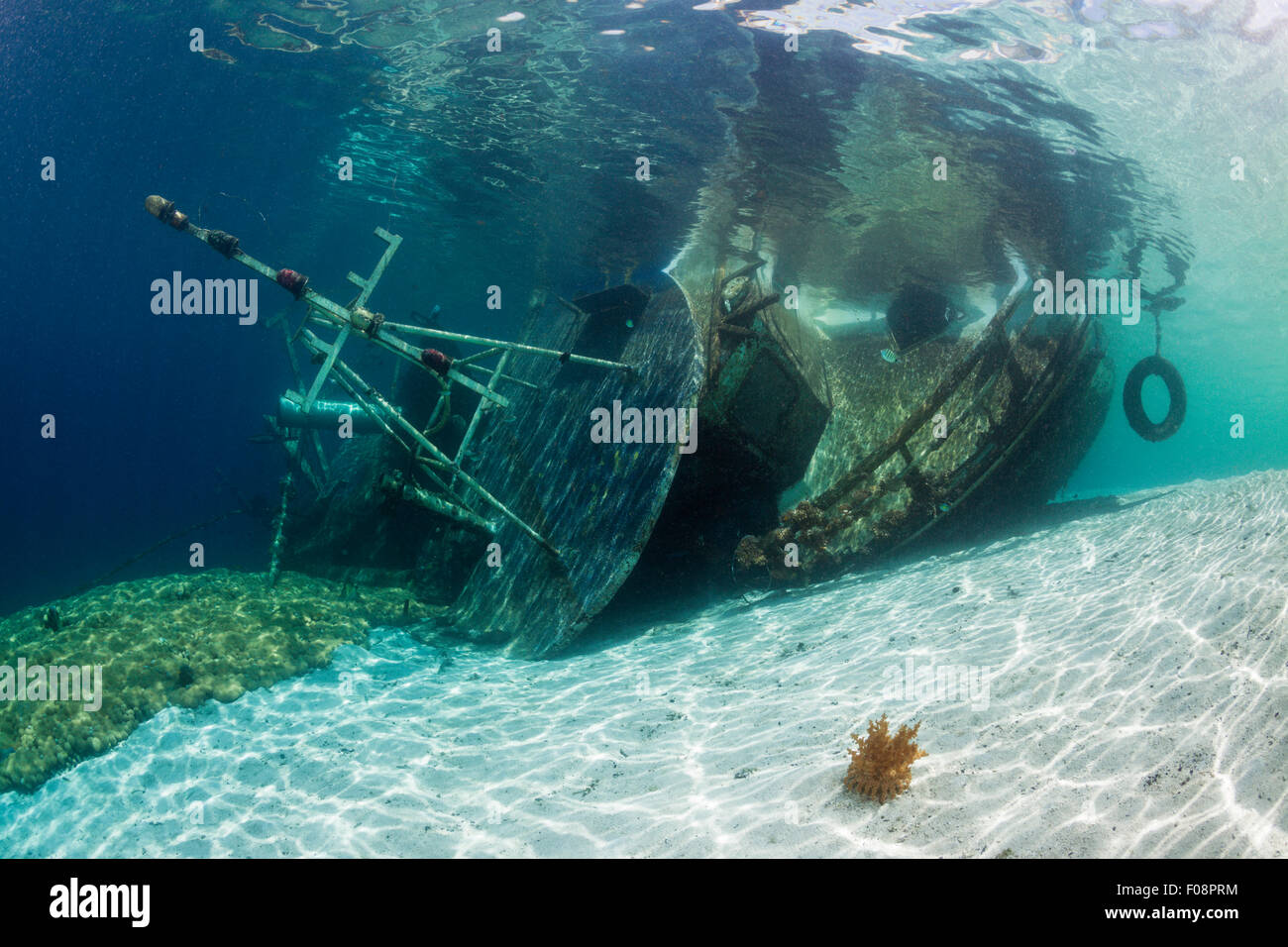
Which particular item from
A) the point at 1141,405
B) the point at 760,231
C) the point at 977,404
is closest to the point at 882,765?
the point at 977,404

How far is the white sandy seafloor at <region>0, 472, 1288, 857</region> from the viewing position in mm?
2928

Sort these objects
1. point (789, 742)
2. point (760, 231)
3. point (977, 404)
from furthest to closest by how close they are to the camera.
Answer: point (760, 231), point (977, 404), point (789, 742)

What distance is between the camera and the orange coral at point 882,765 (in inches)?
124

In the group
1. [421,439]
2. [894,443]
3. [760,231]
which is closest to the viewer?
[421,439]

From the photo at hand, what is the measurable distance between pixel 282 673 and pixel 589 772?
4.46 meters

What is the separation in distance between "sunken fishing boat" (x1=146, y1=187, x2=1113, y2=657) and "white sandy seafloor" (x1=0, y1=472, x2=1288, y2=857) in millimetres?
1646

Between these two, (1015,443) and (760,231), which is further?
(760,231)

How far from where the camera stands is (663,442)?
6902mm

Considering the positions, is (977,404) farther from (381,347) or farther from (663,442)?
(381,347)

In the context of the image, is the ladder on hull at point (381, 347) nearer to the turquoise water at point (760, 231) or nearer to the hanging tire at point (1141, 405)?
the turquoise water at point (760, 231)

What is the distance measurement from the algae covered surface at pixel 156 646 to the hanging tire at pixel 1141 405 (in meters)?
13.7

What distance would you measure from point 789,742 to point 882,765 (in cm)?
95

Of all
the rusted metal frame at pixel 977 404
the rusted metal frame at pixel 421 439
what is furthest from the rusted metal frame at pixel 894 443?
the rusted metal frame at pixel 421 439
